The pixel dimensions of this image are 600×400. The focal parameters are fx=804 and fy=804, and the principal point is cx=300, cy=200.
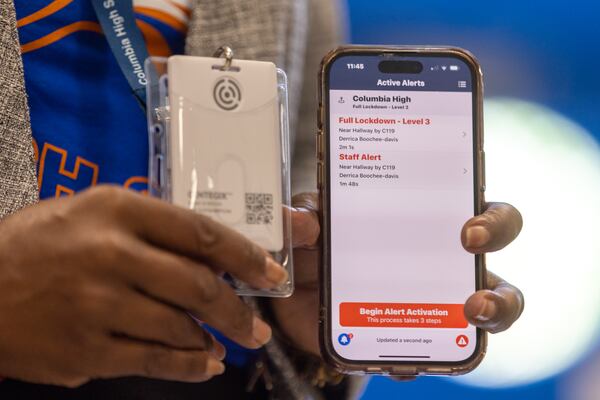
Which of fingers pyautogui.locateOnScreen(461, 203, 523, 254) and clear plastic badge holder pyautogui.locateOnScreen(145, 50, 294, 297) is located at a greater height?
clear plastic badge holder pyautogui.locateOnScreen(145, 50, 294, 297)

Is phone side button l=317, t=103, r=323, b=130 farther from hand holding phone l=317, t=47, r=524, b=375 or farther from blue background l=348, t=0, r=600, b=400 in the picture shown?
blue background l=348, t=0, r=600, b=400

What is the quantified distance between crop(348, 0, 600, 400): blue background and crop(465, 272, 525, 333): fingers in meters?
0.81

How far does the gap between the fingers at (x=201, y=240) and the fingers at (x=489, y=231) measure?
0.17 m

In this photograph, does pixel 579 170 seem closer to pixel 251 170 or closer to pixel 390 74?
pixel 390 74

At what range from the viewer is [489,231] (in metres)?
0.50

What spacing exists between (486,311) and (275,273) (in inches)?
6.8

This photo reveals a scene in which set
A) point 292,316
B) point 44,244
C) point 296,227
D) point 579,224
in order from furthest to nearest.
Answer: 1. point 579,224
2. point 292,316
3. point 296,227
4. point 44,244

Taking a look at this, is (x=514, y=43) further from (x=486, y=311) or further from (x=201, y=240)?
(x=201, y=240)

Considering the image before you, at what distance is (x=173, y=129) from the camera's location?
391mm

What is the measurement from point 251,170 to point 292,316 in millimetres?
241

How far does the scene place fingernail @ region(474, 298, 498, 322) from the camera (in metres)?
0.49

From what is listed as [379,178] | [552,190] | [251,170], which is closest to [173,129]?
[251,170]

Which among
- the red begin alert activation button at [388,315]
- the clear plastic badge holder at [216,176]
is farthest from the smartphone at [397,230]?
the clear plastic badge holder at [216,176]

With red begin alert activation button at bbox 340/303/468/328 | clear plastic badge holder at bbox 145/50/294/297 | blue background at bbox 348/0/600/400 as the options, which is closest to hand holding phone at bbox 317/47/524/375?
red begin alert activation button at bbox 340/303/468/328
